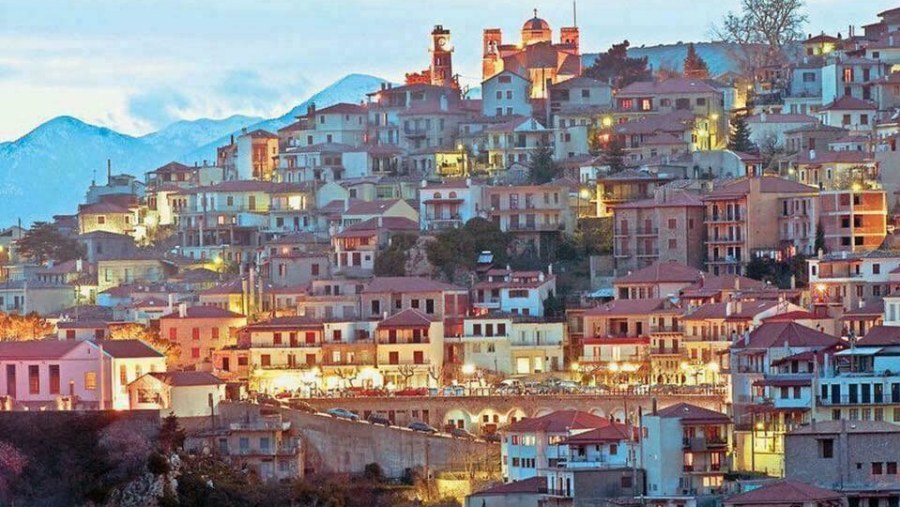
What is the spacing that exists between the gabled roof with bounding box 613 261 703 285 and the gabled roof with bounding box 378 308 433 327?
223 inches

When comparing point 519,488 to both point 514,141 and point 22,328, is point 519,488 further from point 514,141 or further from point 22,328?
point 514,141

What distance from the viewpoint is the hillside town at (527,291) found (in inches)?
2473

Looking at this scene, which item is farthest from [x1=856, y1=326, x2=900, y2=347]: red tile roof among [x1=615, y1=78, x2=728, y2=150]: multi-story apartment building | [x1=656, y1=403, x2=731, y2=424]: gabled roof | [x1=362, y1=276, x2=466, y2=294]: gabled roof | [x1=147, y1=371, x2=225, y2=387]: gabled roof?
[x1=615, y1=78, x2=728, y2=150]: multi-story apartment building

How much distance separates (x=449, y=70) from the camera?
107250 millimetres

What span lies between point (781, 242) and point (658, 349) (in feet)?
20.6

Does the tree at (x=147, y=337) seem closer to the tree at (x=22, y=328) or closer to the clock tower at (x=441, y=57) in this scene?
the tree at (x=22, y=328)

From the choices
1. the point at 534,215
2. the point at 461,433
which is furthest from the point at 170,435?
the point at 534,215

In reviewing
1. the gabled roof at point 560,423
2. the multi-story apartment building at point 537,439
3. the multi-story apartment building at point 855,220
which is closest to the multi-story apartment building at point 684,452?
the multi-story apartment building at point 537,439

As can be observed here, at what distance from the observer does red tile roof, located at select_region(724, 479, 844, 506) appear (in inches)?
2158

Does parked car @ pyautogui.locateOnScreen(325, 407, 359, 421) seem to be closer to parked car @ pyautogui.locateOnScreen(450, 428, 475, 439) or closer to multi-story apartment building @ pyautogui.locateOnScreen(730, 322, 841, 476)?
parked car @ pyautogui.locateOnScreen(450, 428, 475, 439)

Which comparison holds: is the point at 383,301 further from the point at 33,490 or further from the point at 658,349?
the point at 33,490

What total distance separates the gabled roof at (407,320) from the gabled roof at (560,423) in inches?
367

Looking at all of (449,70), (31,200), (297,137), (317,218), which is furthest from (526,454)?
(31,200)

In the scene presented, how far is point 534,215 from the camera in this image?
276 feet
